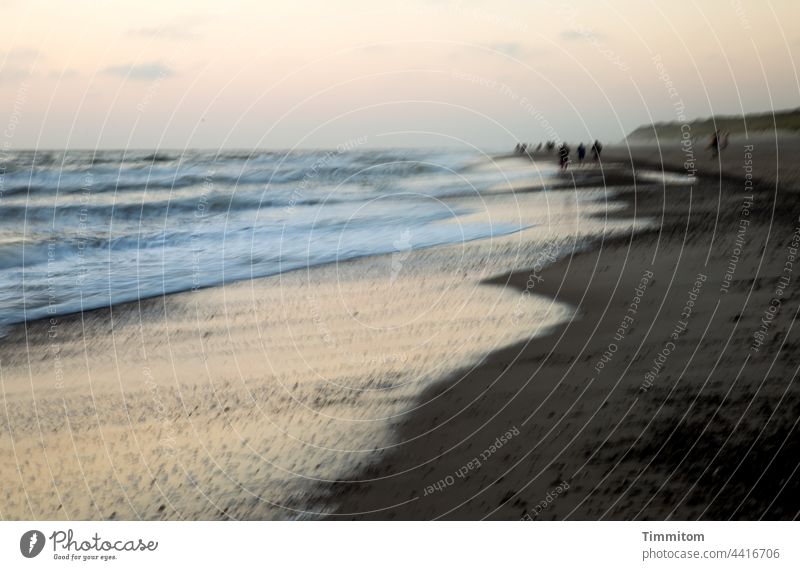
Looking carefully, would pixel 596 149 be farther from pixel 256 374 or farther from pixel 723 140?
pixel 256 374

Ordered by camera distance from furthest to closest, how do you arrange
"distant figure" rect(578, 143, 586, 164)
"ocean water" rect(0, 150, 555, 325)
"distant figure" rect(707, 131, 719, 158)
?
1. "ocean water" rect(0, 150, 555, 325)
2. "distant figure" rect(707, 131, 719, 158)
3. "distant figure" rect(578, 143, 586, 164)

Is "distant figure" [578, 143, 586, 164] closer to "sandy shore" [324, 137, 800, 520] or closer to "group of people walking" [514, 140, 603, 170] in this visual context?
"group of people walking" [514, 140, 603, 170]

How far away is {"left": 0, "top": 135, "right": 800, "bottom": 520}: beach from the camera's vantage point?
15.0ft

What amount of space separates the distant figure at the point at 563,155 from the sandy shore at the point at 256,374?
27cm

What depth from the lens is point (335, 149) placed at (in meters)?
5.67

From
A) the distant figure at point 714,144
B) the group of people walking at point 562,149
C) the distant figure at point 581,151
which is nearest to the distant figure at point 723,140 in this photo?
the distant figure at point 714,144

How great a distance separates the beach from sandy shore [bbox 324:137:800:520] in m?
0.01

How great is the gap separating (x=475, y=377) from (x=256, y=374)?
1.35 metres

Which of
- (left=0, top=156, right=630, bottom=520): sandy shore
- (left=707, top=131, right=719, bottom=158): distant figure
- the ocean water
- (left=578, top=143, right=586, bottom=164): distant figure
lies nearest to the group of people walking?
(left=578, top=143, right=586, bottom=164): distant figure

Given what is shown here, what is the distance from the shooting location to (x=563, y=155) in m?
6.01

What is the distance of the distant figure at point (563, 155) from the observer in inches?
227
